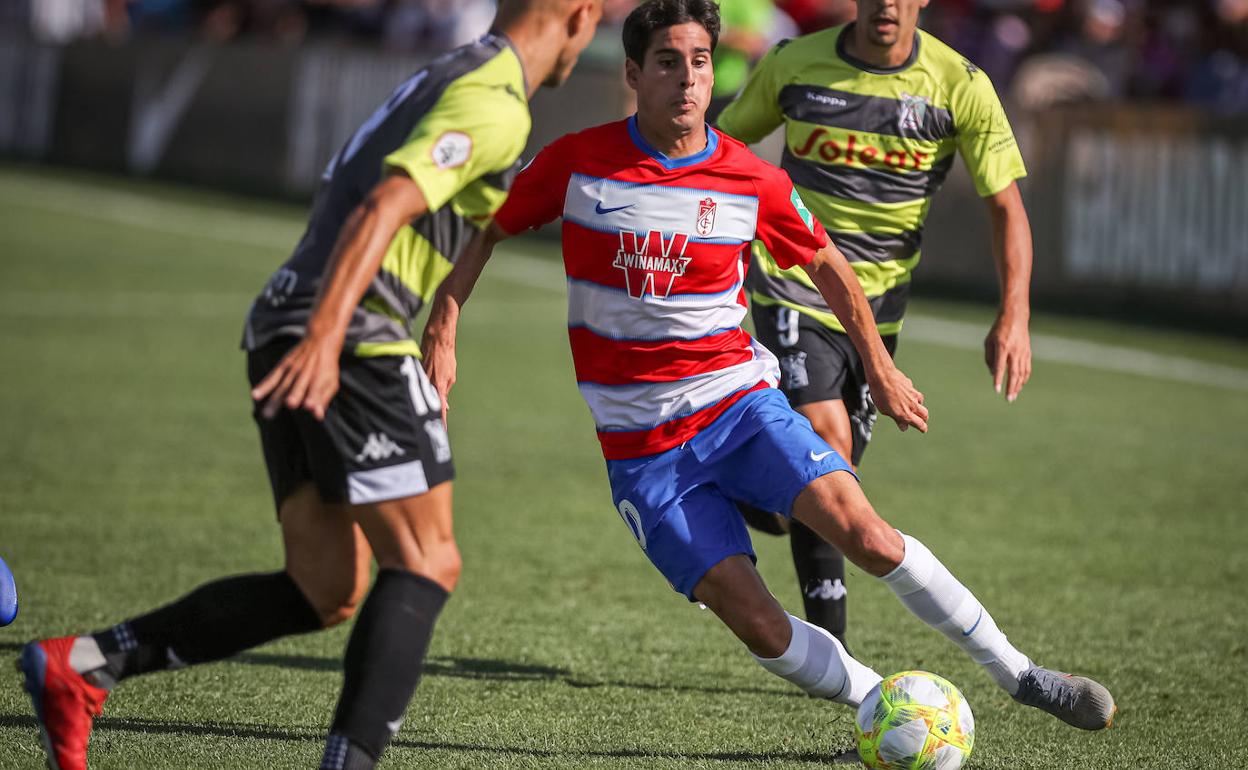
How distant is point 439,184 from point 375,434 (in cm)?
60

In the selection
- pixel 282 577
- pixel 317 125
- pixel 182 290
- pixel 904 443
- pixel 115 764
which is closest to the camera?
pixel 282 577

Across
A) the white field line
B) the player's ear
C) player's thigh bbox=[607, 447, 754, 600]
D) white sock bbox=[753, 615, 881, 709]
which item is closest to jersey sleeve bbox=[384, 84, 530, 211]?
the player's ear

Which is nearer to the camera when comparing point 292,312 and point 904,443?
point 292,312

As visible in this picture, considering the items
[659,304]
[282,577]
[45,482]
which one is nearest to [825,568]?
[659,304]

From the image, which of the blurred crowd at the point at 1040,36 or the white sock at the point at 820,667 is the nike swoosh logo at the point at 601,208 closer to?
the white sock at the point at 820,667

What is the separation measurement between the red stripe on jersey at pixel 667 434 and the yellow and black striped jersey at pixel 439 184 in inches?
35.4

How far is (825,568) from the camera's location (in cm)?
577

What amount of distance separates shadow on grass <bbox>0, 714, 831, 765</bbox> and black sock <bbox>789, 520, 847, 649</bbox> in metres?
0.84

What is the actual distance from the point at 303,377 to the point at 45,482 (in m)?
5.32

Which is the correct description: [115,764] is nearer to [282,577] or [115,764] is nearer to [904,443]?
[282,577]

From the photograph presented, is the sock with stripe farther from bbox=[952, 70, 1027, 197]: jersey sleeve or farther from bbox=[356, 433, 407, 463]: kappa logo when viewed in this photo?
bbox=[952, 70, 1027, 197]: jersey sleeve

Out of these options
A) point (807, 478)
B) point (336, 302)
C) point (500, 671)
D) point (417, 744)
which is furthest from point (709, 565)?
point (500, 671)

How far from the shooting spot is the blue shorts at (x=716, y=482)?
464 cm

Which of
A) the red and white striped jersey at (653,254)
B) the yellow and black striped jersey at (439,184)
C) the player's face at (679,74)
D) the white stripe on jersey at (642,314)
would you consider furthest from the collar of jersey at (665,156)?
the yellow and black striped jersey at (439,184)
